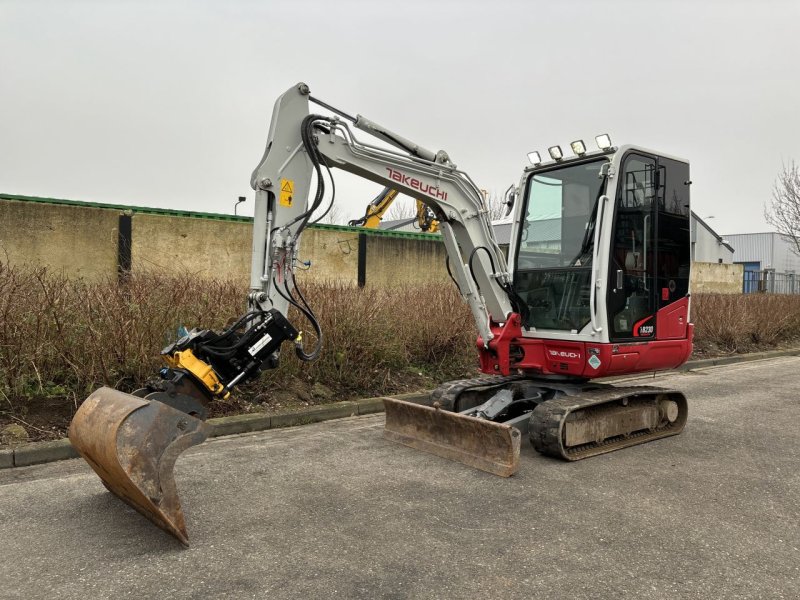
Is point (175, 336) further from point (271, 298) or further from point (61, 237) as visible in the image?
point (61, 237)

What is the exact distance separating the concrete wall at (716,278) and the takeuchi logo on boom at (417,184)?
17200 mm

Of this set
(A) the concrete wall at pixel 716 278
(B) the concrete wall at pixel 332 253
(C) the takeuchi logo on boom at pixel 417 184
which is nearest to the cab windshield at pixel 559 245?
(C) the takeuchi logo on boom at pixel 417 184

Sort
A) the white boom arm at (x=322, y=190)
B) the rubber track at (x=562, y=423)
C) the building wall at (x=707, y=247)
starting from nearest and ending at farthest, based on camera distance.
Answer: the white boom arm at (x=322, y=190), the rubber track at (x=562, y=423), the building wall at (x=707, y=247)

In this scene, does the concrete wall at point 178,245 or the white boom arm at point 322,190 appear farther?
the concrete wall at point 178,245

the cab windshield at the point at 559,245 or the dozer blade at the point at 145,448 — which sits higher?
the cab windshield at the point at 559,245

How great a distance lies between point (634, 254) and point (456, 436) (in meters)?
2.61

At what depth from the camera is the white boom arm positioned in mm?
4742

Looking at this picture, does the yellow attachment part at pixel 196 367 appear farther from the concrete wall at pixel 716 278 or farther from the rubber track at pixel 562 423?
the concrete wall at pixel 716 278

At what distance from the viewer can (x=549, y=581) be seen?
3.35 metres

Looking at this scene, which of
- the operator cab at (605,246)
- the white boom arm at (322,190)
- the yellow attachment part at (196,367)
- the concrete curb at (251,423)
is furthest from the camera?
the operator cab at (605,246)

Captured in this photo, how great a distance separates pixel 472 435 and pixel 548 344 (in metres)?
1.47

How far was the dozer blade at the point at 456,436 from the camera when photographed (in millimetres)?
5152

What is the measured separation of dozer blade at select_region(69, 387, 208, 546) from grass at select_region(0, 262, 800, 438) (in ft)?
4.23

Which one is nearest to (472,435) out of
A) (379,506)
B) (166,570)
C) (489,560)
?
(379,506)
